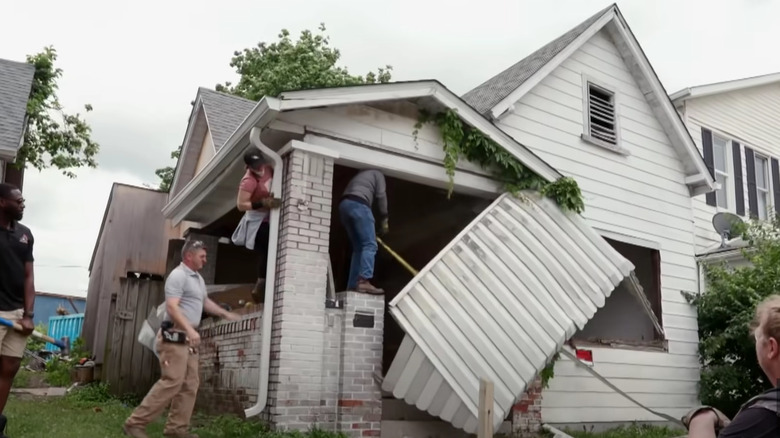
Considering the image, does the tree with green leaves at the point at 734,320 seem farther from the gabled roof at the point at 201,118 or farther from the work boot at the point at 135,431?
the gabled roof at the point at 201,118

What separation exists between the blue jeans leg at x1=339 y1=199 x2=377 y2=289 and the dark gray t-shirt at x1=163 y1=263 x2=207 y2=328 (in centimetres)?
182

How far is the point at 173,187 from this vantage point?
52.5 ft

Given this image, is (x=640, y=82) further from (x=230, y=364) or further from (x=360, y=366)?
(x=230, y=364)

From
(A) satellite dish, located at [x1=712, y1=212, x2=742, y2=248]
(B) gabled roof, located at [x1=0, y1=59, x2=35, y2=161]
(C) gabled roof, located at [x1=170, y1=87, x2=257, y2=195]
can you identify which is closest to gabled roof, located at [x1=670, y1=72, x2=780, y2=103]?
(A) satellite dish, located at [x1=712, y1=212, x2=742, y2=248]

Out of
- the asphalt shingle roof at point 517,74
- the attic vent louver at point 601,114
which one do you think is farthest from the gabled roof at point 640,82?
the attic vent louver at point 601,114

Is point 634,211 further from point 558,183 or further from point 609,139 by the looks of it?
point 558,183

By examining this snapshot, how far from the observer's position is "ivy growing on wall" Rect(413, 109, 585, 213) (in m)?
8.28

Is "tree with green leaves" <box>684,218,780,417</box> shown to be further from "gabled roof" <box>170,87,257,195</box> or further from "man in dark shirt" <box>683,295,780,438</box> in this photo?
"gabled roof" <box>170,87,257,195</box>

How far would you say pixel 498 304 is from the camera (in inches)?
288

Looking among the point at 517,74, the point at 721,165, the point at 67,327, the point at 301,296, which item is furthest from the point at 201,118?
the point at 721,165

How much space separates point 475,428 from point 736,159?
1072 centimetres

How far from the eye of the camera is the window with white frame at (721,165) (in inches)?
551

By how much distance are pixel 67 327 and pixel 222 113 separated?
778 cm

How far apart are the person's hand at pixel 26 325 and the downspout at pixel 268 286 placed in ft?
6.90
